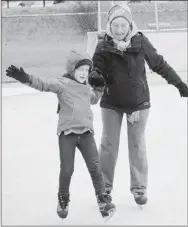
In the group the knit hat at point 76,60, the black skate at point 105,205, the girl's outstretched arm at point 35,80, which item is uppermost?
the knit hat at point 76,60

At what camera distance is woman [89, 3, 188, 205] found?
305 centimetres

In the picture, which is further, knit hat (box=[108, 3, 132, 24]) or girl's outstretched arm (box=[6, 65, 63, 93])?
knit hat (box=[108, 3, 132, 24])

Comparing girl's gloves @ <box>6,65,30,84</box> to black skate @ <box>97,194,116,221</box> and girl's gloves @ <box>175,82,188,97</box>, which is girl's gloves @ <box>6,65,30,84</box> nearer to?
black skate @ <box>97,194,116,221</box>

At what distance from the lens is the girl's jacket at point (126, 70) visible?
3.11 meters

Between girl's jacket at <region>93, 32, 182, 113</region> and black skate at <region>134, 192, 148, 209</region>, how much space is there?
541 mm

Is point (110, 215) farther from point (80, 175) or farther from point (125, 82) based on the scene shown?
point (80, 175)

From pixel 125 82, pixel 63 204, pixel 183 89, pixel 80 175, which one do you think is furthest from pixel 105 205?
pixel 80 175

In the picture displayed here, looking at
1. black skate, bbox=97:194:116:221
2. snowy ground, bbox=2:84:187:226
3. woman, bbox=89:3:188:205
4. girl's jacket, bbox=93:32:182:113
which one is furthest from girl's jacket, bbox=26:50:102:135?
snowy ground, bbox=2:84:187:226

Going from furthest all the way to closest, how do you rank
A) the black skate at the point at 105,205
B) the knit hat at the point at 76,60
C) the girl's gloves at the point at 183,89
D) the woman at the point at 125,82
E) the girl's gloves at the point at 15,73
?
1. the girl's gloves at the point at 183,89
2. the woman at the point at 125,82
3. the black skate at the point at 105,205
4. the knit hat at the point at 76,60
5. the girl's gloves at the point at 15,73

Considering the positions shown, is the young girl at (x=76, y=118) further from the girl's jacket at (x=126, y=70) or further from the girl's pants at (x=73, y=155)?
Result: the girl's jacket at (x=126, y=70)

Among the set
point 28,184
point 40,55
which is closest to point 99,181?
point 28,184

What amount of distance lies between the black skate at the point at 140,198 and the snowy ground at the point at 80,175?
59 millimetres

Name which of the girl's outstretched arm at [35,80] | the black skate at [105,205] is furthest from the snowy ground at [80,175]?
the girl's outstretched arm at [35,80]

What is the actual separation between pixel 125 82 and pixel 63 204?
794 mm
